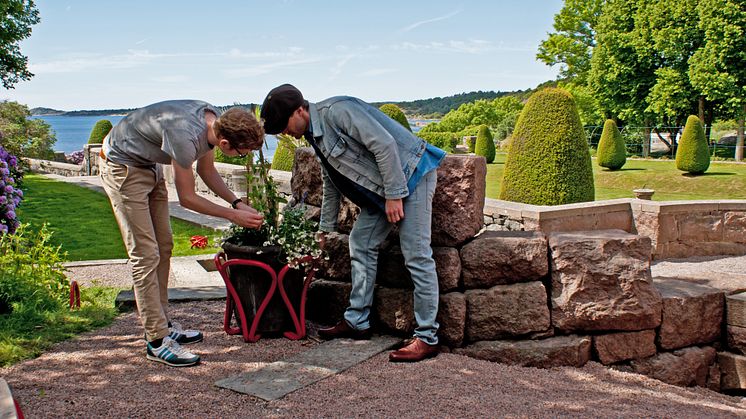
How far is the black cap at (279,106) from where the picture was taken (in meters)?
3.56

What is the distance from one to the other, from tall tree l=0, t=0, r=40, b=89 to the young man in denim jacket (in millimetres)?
19332

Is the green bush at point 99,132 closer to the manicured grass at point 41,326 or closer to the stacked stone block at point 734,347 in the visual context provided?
the manicured grass at point 41,326

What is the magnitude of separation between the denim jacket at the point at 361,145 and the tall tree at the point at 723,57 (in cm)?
2616

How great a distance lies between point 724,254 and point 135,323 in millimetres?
7946

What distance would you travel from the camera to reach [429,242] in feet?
12.4

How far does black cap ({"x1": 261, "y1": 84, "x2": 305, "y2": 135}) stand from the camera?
11.7 feet

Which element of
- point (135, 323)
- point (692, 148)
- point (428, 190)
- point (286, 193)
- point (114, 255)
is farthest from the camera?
point (692, 148)

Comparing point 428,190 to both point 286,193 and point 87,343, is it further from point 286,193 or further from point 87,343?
point 286,193

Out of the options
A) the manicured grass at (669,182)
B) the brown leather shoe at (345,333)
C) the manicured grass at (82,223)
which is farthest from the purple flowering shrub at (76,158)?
the brown leather shoe at (345,333)

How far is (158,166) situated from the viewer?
146 inches

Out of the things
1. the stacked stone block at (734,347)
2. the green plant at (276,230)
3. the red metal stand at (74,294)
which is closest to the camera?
the green plant at (276,230)

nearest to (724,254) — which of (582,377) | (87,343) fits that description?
(582,377)

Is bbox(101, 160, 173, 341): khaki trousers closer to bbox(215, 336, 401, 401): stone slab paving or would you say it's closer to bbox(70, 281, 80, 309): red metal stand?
bbox(215, 336, 401, 401): stone slab paving

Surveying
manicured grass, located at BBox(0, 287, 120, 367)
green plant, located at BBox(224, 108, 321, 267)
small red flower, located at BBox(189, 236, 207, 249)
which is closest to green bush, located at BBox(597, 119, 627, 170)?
small red flower, located at BBox(189, 236, 207, 249)
